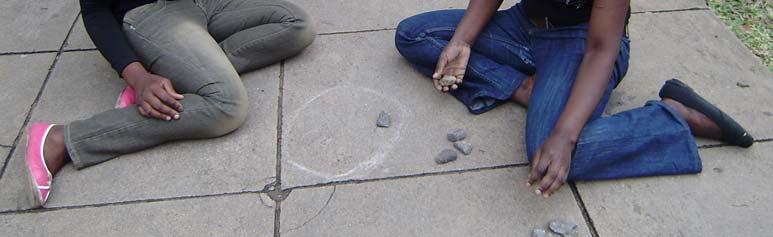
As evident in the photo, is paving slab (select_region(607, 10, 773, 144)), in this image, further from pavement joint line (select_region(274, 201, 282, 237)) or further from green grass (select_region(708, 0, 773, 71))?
pavement joint line (select_region(274, 201, 282, 237))

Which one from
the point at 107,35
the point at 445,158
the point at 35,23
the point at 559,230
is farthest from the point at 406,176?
the point at 35,23

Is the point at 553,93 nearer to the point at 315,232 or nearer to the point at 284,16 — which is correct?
the point at 315,232

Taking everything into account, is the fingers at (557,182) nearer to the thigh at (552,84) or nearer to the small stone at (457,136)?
the thigh at (552,84)

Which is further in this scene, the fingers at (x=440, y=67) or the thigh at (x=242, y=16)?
the thigh at (x=242, y=16)

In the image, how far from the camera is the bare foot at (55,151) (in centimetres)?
224

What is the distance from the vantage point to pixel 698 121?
2.29 metres

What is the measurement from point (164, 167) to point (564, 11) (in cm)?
173

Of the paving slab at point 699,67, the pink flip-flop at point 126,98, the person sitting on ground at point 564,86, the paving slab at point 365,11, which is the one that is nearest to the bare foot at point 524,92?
the person sitting on ground at point 564,86

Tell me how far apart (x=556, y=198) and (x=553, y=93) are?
41 centimetres

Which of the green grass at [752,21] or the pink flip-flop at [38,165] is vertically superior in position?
the pink flip-flop at [38,165]

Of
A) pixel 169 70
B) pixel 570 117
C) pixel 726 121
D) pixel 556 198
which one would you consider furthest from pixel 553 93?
pixel 169 70

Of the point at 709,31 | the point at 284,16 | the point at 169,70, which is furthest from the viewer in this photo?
the point at 709,31

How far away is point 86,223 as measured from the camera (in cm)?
210

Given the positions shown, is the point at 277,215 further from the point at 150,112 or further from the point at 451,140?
the point at 451,140
